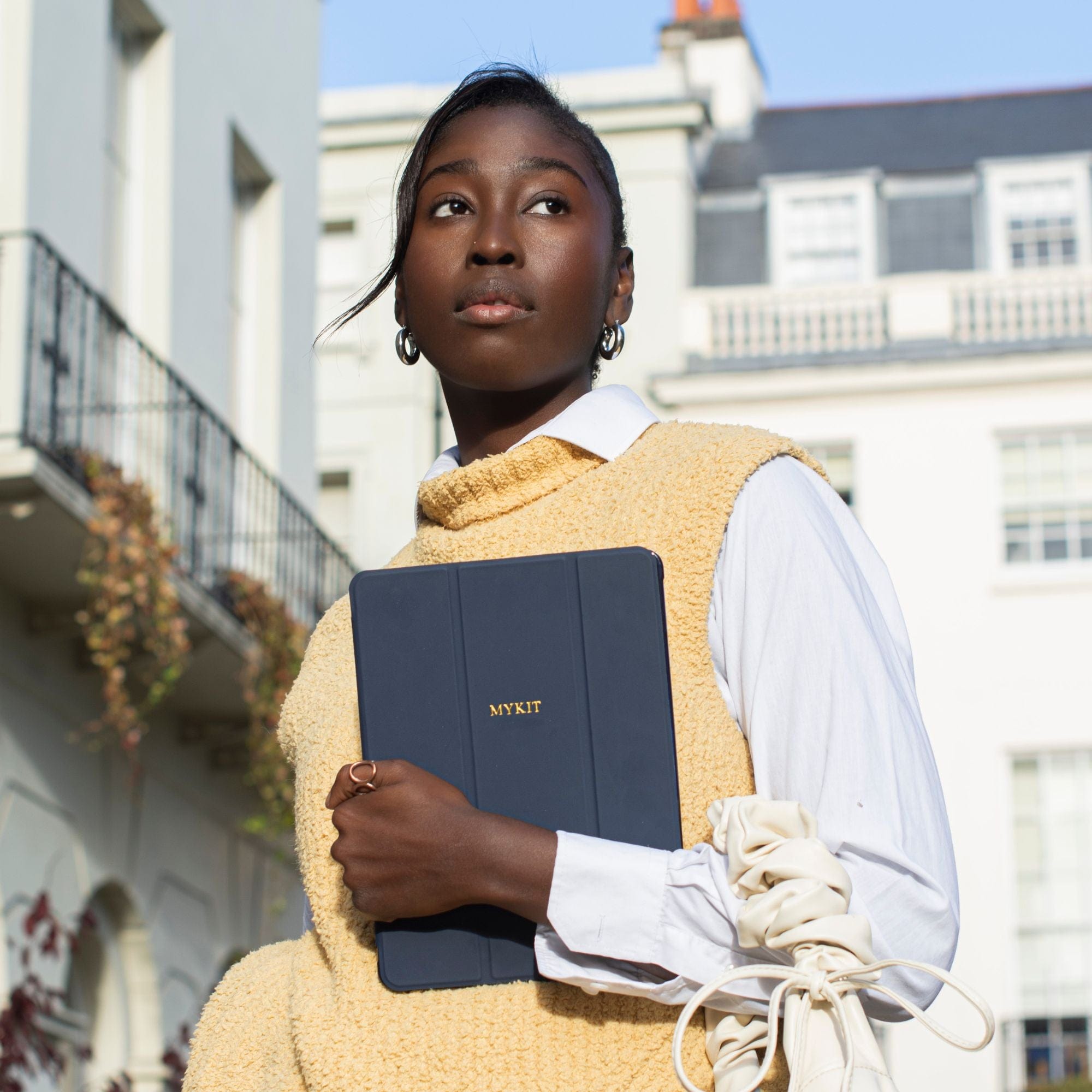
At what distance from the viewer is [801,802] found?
1.70m

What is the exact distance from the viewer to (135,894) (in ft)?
37.1

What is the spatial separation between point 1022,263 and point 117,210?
45.0ft

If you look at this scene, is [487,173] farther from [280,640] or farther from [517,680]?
[280,640]

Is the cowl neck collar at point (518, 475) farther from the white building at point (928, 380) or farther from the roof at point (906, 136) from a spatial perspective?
the roof at point (906, 136)

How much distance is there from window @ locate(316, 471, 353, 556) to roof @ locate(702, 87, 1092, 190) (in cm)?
569

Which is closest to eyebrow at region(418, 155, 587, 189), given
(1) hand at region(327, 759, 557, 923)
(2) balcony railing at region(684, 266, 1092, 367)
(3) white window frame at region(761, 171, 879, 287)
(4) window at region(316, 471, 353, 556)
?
(1) hand at region(327, 759, 557, 923)

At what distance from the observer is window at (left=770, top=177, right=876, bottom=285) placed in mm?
23000

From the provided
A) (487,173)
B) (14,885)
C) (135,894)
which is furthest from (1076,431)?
(487,173)

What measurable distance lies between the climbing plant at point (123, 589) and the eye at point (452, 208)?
7744 millimetres

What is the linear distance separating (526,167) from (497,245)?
0.11 meters

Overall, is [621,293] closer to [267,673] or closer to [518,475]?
[518,475]

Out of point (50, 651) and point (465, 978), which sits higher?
point (50, 651)

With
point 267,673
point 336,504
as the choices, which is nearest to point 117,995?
point 267,673

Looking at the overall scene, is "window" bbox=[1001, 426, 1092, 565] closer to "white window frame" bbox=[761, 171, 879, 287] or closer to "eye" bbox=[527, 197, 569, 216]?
"white window frame" bbox=[761, 171, 879, 287]
